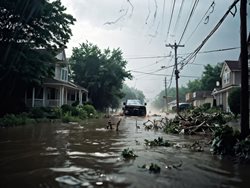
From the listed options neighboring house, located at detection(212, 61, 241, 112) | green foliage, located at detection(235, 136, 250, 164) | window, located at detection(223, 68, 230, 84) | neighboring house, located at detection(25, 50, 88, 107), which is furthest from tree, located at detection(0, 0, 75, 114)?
window, located at detection(223, 68, 230, 84)

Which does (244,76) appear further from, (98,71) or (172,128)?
(98,71)

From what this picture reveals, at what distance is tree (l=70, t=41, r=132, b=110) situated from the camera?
2096 inches

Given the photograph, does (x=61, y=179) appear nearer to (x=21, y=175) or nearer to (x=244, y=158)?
(x=21, y=175)

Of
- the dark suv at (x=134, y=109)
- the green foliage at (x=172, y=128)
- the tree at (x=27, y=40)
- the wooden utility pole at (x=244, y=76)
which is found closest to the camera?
the wooden utility pole at (x=244, y=76)

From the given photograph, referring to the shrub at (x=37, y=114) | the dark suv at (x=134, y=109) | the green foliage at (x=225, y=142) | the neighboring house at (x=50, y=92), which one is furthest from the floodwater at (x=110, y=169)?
the dark suv at (x=134, y=109)

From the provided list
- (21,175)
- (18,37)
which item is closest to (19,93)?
(18,37)

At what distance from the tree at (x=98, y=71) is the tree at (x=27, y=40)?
23779 mm

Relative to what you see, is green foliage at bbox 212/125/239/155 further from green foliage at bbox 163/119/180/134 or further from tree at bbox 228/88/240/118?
tree at bbox 228/88/240/118

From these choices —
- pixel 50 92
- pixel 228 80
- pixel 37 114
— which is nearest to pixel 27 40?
pixel 37 114

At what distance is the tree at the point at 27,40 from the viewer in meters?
23.8

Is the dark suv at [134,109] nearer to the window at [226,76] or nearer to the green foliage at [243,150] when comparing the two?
the window at [226,76]

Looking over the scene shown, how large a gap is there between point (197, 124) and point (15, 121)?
1150cm

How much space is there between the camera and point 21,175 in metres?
6.42

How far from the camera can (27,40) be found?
88.6 feet
